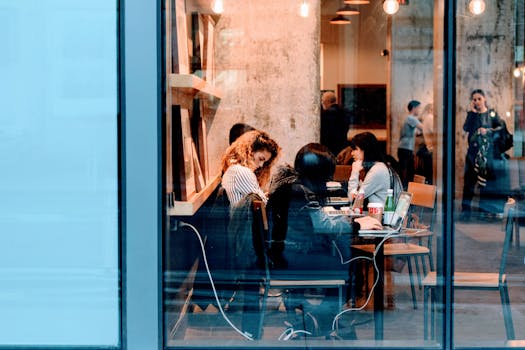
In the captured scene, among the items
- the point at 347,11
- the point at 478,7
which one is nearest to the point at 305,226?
the point at 478,7

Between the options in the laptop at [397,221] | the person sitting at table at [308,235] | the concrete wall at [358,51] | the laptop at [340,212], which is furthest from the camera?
the concrete wall at [358,51]

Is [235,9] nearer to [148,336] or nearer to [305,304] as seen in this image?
[305,304]

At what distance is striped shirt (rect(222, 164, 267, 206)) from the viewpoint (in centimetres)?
502

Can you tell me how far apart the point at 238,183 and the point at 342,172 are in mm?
1336

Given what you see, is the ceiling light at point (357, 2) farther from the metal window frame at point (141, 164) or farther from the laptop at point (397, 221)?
the metal window frame at point (141, 164)

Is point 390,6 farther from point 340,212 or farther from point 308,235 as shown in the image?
point 308,235

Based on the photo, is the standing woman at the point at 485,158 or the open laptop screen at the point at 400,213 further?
the standing woman at the point at 485,158

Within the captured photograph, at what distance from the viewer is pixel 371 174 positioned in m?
5.84

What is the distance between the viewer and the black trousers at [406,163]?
7441 millimetres

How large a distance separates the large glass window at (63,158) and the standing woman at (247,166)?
1460 mm

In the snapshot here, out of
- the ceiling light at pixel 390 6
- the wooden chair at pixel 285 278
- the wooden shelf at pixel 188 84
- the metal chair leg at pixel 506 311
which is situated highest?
the ceiling light at pixel 390 6

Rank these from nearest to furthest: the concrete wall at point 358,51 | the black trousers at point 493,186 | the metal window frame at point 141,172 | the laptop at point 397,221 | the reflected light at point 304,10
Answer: the metal window frame at point 141,172 → the laptop at point 397,221 → the black trousers at point 493,186 → the reflected light at point 304,10 → the concrete wall at point 358,51

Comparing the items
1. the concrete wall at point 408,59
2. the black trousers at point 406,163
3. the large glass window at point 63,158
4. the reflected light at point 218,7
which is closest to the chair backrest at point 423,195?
the black trousers at point 406,163

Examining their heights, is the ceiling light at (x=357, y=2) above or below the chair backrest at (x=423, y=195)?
above
